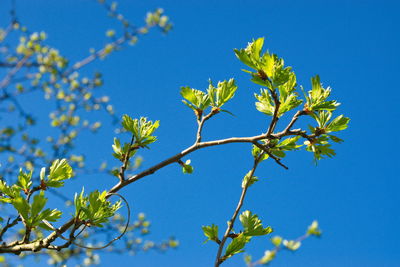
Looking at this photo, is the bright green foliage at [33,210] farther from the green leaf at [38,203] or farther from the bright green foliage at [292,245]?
the bright green foliage at [292,245]

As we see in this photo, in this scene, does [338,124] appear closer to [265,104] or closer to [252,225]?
[265,104]

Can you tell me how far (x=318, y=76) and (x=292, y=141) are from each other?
0.24 meters

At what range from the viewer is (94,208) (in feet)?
3.84

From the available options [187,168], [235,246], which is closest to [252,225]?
A: [235,246]

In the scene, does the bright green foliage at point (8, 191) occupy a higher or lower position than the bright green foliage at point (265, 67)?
lower

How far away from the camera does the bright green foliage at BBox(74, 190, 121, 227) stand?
45.7 inches

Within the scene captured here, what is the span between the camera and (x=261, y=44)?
1.17m

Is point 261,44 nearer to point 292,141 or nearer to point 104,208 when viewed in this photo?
point 292,141

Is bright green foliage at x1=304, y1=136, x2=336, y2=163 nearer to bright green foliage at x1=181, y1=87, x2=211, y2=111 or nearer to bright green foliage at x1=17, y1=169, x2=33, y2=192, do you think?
bright green foliage at x1=181, y1=87, x2=211, y2=111

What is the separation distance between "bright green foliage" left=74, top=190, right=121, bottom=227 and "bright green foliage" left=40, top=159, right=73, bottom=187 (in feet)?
0.39

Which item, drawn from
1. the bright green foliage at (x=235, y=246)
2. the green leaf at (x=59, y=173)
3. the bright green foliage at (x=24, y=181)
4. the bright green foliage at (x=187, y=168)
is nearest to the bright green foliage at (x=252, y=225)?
the bright green foliage at (x=235, y=246)

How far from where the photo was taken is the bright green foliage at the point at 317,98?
49.6 inches

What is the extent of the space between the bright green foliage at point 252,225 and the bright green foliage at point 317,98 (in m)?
0.44

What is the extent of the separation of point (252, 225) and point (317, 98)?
506mm
